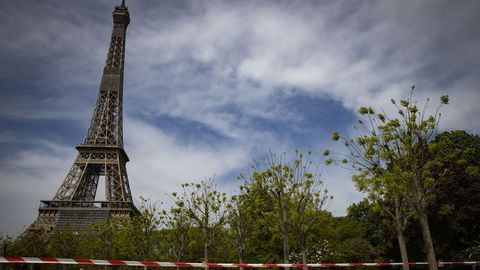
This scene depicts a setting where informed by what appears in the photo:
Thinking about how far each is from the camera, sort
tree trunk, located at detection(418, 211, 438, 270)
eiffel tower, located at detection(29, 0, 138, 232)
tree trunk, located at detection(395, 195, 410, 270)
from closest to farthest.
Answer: tree trunk, located at detection(418, 211, 438, 270), tree trunk, located at detection(395, 195, 410, 270), eiffel tower, located at detection(29, 0, 138, 232)

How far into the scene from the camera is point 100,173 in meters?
49.1

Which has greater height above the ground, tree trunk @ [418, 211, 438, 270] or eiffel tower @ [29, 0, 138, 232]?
eiffel tower @ [29, 0, 138, 232]

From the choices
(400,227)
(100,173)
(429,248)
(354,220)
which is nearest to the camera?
(429,248)

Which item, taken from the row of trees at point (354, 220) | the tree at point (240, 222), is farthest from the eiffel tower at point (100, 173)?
the tree at point (240, 222)

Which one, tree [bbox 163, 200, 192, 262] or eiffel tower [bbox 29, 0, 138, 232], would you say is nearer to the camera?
tree [bbox 163, 200, 192, 262]

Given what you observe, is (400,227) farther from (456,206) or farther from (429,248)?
(456,206)

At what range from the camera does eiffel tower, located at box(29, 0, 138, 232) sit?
42219mm

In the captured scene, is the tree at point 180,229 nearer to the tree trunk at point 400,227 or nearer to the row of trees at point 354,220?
the row of trees at point 354,220

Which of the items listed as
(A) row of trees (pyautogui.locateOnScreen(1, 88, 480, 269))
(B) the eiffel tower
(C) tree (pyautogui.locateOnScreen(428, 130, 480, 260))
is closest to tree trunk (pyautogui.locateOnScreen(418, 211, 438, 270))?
(A) row of trees (pyautogui.locateOnScreen(1, 88, 480, 269))

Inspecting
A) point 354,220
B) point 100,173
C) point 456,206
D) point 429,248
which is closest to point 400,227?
point 429,248

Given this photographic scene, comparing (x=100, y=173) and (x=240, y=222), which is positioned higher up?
(x=100, y=173)

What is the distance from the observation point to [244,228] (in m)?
21.5

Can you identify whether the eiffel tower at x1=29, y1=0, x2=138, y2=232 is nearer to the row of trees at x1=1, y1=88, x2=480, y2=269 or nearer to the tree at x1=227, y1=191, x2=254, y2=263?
the row of trees at x1=1, y1=88, x2=480, y2=269

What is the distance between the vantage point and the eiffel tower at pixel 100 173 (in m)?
42.2
